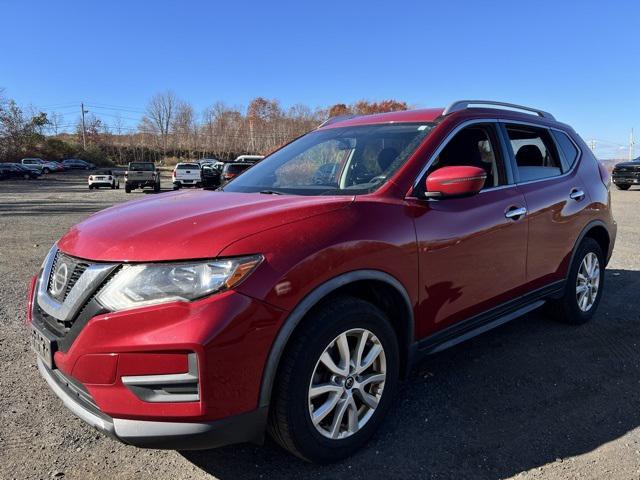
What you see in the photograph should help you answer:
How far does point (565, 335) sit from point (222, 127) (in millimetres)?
100603

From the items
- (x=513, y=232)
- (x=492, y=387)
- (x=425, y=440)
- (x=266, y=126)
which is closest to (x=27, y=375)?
(x=425, y=440)

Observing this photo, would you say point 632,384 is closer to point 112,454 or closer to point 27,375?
point 112,454

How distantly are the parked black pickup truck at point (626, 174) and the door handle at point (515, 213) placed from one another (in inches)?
944

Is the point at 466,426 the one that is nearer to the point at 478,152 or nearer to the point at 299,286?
the point at 299,286

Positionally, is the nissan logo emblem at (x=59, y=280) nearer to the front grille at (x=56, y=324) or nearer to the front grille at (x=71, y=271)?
the front grille at (x=71, y=271)

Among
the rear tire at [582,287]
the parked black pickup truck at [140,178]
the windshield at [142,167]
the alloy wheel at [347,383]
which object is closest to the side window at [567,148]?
the rear tire at [582,287]

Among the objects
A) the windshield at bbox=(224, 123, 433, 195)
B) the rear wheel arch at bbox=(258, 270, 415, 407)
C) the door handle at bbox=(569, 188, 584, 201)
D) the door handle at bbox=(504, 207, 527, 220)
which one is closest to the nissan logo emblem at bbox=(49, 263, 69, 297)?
the rear wheel arch at bbox=(258, 270, 415, 407)

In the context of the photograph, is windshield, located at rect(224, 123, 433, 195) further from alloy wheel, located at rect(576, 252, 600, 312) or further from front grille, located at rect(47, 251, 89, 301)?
alloy wheel, located at rect(576, 252, 600, 312)

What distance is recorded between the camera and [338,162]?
3.38 metres

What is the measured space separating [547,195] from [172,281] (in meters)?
2.96

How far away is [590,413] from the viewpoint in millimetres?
3008

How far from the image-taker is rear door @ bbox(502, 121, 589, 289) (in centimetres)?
364

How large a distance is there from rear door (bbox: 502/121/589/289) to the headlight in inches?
94.7

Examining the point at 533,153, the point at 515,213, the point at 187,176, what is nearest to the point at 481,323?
the point at 515,213
